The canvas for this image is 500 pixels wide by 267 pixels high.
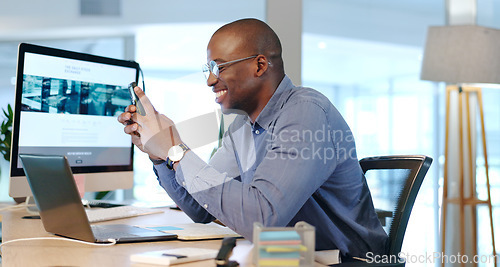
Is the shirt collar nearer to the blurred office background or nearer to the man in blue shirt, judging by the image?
the man in blue shirt

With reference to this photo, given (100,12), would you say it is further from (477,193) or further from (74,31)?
(477,193)

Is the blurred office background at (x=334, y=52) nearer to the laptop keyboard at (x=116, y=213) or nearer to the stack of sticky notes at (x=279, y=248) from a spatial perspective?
the laptop keyboard at (x=116, y=213)

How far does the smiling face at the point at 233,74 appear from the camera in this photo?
4.92ft

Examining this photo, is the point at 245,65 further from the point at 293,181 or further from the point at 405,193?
the point at 405,193

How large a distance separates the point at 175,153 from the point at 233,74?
0.31m

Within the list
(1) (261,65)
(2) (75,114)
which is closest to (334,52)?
(2) (75,114)

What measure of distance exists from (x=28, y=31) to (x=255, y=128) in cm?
251

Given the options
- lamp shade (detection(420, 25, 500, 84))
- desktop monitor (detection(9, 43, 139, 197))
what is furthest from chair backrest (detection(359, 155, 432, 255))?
lamp shade (detection(420, 25, 500, 84))

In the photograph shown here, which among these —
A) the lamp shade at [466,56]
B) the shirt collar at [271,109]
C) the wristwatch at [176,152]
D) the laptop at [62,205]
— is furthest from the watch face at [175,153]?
the lamp shade at [466,56]

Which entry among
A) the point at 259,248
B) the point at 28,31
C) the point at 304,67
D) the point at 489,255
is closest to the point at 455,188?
the point at 489,255

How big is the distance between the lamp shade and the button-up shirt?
2.02 metres

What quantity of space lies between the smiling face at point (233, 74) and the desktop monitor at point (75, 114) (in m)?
0.68

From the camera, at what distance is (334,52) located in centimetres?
402

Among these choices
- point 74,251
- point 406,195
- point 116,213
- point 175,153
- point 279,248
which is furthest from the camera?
point 116,213
